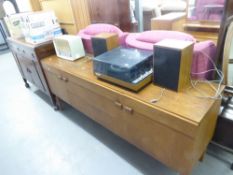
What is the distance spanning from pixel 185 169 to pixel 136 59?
2.27 ft

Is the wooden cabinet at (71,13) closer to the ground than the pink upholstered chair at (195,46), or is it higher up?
higher up

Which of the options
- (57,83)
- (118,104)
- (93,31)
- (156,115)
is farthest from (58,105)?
(156,115)

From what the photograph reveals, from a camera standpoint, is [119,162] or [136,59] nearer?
[136,59]

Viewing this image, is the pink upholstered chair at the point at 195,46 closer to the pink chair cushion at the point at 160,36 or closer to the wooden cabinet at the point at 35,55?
the pink chair cushion at the point at 160,36

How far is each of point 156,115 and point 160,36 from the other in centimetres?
61

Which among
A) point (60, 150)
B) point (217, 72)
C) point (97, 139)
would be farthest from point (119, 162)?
point (217, 72)

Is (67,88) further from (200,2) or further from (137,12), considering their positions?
(200,2)

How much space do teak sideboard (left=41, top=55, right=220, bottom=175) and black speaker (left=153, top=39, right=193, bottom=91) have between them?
0.06m

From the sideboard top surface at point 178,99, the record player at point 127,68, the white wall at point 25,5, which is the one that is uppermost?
the white wall at point 25,5

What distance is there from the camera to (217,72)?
1115mm

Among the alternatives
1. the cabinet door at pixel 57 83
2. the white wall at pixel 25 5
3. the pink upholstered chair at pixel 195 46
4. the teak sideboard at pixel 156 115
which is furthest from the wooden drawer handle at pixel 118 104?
the white wall at pixel 25 5

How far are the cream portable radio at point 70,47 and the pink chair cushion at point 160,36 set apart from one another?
0.59 meters

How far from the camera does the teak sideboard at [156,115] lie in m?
0.87

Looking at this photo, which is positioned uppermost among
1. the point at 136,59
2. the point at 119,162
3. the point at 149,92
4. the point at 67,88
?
the point at 136,59
